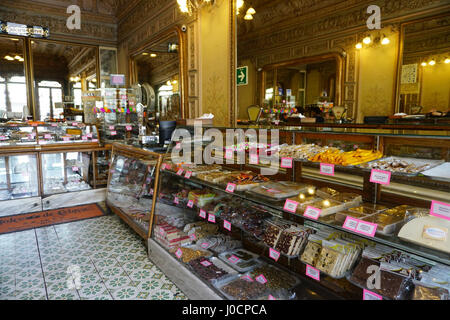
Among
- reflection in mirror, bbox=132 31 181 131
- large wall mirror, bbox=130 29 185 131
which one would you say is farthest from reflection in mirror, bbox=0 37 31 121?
reflection in mirror, bbox=132 31 181 131

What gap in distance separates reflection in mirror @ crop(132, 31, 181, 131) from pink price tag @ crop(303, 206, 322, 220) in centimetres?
462

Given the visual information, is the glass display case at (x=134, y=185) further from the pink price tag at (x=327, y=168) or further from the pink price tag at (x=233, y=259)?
the pink price tag at (x=327, y=168)

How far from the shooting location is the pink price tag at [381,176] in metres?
1.50

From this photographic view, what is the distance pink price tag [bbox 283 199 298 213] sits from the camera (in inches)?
68.8

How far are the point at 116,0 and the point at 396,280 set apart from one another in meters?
9.94

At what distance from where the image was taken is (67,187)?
17.6 ft

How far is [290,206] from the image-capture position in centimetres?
177

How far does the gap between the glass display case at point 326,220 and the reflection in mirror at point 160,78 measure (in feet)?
11.2

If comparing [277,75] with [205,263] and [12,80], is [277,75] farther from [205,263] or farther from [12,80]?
[12,80]

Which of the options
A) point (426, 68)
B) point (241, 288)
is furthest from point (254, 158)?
point (426, 68)

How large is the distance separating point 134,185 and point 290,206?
8.74 feet

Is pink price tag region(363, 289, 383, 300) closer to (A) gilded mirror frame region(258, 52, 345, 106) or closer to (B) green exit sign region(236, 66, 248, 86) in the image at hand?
(B) green exit sign region(236, 66, 248, 86)
